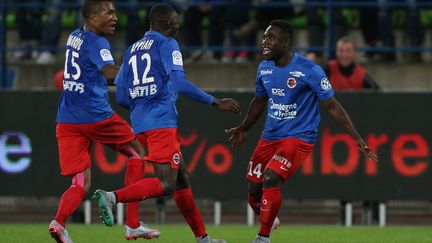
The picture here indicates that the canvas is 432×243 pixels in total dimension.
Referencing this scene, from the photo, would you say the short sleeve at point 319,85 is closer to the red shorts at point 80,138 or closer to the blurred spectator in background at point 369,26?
the red shorts at point 80,138

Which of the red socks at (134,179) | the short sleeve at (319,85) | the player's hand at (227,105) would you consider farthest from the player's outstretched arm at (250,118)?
the player's hand at (227,105)

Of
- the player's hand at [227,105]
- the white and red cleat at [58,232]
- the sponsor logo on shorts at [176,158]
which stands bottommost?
the white and red cleat at [58,232]

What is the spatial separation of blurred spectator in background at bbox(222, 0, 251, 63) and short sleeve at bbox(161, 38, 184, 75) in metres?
7.03

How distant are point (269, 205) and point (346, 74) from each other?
5298mm

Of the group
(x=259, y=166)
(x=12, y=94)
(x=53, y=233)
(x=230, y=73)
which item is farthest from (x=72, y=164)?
(x=230, y=73)

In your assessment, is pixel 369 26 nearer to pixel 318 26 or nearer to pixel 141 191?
pixel 318 26

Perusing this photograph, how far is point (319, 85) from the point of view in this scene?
11.8 m

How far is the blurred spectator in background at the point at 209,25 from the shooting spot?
18.9 metres

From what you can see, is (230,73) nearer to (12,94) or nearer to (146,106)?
(12,94)

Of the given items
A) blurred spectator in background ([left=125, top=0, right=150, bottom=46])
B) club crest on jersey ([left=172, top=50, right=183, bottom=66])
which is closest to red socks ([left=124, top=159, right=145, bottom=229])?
club crest on jersey ([left=172, top=50, right=183, bottom=66])

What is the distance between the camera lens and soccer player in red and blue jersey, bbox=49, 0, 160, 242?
1166 centimetres

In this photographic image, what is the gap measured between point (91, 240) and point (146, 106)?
2.12 m

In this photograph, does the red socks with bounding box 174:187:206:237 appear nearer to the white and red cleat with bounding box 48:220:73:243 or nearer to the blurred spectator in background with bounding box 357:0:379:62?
the white and red cleat with bounding box 48:220:73:243

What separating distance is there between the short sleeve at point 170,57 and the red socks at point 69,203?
140 cm
